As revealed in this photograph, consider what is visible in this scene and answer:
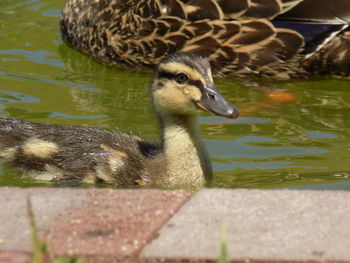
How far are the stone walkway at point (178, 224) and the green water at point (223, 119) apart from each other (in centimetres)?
168

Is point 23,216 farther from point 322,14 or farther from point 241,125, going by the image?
point 322,14

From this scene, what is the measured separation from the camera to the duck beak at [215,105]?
17.5 ft

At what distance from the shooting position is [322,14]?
7488 millimetres

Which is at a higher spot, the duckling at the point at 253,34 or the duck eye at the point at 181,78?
the duck eye at the point at 181,78

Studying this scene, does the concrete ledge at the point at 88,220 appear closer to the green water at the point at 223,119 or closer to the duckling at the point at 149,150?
the duckling at the point at 149,150

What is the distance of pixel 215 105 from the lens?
5.40 metres

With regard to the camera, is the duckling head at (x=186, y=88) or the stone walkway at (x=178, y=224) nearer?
the stone walkway at (x=178, y=224)

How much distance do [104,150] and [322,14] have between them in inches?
103

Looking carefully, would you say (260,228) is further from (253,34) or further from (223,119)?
(253,34)

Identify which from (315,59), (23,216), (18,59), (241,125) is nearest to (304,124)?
(241,125)

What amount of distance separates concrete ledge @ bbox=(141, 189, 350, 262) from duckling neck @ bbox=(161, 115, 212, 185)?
1.64 meters

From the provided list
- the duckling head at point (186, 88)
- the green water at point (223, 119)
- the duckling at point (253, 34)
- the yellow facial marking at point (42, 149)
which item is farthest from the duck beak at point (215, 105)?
the duckling at point (253, 34)

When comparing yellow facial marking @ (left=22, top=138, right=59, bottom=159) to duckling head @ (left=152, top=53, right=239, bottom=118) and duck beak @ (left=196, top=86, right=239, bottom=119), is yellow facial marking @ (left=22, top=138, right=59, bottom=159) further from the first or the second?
duck beak @ (left=196, top=86, right=239, bottom=119)

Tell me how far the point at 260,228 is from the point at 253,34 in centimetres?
415
